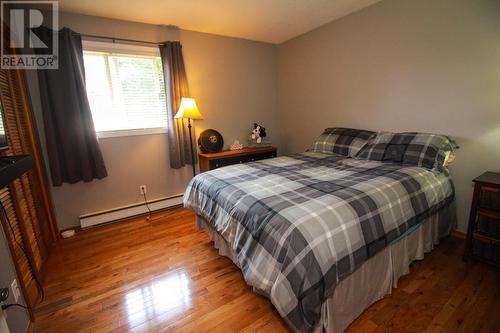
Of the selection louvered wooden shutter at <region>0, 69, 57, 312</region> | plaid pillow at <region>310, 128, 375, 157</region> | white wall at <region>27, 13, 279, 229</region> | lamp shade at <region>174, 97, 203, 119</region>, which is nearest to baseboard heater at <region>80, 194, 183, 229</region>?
white wall at <region>27, 13, 279, 229</region>

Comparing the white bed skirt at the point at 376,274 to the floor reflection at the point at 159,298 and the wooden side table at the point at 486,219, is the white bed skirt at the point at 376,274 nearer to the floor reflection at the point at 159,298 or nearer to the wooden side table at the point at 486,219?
the wooden side table at the point at 486,219

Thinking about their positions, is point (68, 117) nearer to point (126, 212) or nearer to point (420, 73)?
point (126, 212)

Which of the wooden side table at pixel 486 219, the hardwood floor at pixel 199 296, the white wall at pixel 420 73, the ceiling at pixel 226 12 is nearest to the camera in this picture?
the hardwood floor at pixel 199 296

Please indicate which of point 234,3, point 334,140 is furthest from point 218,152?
point 234,3

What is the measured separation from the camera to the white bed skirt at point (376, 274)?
1.25 m

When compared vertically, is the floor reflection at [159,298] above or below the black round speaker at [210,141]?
below

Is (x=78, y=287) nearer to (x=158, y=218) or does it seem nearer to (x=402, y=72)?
(x=158, y=218)

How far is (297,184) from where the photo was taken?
68.0 inches

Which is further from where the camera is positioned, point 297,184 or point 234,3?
point 234,3

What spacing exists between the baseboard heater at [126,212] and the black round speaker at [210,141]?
800mm

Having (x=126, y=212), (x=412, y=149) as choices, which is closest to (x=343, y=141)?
(x=412, y=149)

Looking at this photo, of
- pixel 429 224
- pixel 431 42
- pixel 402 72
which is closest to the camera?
pixel 429 224

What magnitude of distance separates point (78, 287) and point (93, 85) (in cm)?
217

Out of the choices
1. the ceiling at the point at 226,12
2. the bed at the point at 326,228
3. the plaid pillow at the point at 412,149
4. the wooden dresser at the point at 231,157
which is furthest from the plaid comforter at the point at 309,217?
the ceiling at the point at 226,12
